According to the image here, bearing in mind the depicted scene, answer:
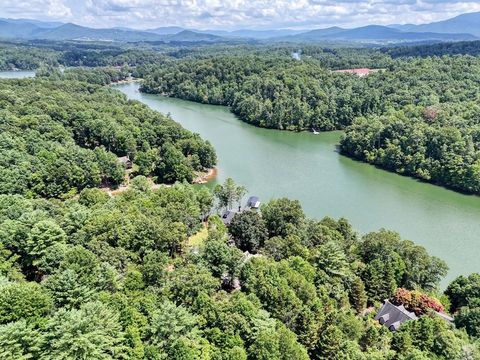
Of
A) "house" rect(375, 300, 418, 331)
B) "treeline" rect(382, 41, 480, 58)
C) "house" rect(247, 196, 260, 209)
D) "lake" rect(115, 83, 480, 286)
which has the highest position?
"treeline" rect(382, 41, 480, 58)

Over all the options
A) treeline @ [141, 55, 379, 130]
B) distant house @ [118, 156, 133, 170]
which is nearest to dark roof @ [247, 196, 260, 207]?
distant house @ [118, 156, 133, 170]

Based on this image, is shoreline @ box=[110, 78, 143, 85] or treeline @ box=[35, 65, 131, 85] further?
shoreline @ box=[110, 78, 143, 85]

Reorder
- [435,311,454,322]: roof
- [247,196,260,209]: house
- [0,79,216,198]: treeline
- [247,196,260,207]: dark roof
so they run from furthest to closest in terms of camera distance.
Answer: [0,79,216,198]: treeline < [247,196,260,207]: dark roof < [247,196,260,209]: house < [435,311,454,322]: roof

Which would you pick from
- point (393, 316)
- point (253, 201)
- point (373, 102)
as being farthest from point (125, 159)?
point (373, 102)

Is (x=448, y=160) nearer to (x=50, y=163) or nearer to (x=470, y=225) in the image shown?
(x=470, y=225)

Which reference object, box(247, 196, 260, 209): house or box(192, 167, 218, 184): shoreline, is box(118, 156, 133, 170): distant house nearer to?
box(192, 167, 218, 184): shoreline

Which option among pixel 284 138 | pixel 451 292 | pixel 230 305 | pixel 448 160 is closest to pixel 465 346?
pixel 451 292

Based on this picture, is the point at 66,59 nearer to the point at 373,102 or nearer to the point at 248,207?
the point at 373,102
